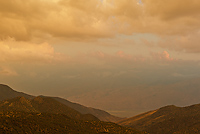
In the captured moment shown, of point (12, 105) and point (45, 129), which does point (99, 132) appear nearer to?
point (45, 129)

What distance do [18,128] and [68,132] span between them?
1761 centimetres

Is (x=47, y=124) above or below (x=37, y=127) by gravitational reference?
above

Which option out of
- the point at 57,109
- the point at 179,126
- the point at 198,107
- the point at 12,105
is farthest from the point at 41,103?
the point at 198,107

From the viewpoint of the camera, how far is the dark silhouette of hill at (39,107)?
142m

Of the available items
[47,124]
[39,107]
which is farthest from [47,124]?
[39,107]

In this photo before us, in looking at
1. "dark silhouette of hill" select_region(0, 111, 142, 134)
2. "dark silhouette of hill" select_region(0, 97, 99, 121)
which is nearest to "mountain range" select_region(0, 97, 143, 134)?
"dark silhouette of hill" select_region(0, 111, 142, 134)

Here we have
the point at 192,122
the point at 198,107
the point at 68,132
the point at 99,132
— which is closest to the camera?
the point at 68,132

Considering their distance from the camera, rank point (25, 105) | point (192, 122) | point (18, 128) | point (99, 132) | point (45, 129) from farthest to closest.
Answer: point (25, 105) < point (192, 122) < point (99, 132) < point (45, 129) < point (18, 128)

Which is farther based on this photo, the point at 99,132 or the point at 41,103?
the point at 41,103

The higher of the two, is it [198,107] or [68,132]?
[198,107]

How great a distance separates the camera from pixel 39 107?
527 feet

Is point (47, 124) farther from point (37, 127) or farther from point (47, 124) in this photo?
point (37, 127)

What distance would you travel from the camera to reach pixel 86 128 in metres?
80.6

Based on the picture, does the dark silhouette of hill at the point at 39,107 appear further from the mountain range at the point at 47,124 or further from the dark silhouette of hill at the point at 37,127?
the dark silhouette of hill at the point at 37,127
